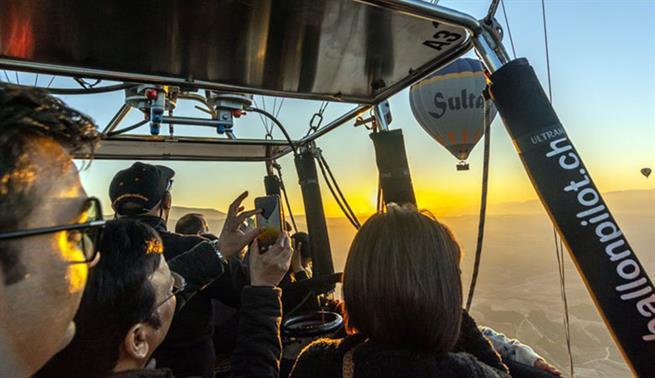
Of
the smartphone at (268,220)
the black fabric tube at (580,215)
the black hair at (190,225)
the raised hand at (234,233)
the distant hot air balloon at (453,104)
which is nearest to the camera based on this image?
the black fabric tube at (580,215)

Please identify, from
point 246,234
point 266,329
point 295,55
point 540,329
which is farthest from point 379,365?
point 540,329

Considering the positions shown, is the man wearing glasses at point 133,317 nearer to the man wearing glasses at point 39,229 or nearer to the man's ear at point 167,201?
the man wearing glasses at point 39,229

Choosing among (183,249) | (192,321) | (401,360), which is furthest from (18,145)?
(192,321)

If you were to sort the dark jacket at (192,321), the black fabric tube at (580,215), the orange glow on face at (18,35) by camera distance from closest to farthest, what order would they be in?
1. the black fabric tube at (580,215)
2. the orange glow on face at (18,35)
3. the dark jacket at (192,321)

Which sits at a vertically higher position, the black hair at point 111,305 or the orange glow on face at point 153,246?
the orange glow on face at point 153,246

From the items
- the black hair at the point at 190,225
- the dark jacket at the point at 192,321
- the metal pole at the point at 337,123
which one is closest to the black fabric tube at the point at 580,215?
the metal pole at the point at 337,123

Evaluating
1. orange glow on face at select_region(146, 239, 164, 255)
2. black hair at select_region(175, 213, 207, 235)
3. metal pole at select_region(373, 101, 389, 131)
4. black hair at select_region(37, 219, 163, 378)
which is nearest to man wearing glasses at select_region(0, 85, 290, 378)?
black hair at select_region(37, 219, 163, 378)

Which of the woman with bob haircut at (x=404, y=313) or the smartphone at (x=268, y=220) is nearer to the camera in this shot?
the woman with bob haircut at (x=404, y=313)

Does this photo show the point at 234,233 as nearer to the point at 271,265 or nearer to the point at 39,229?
the point at 271,265
